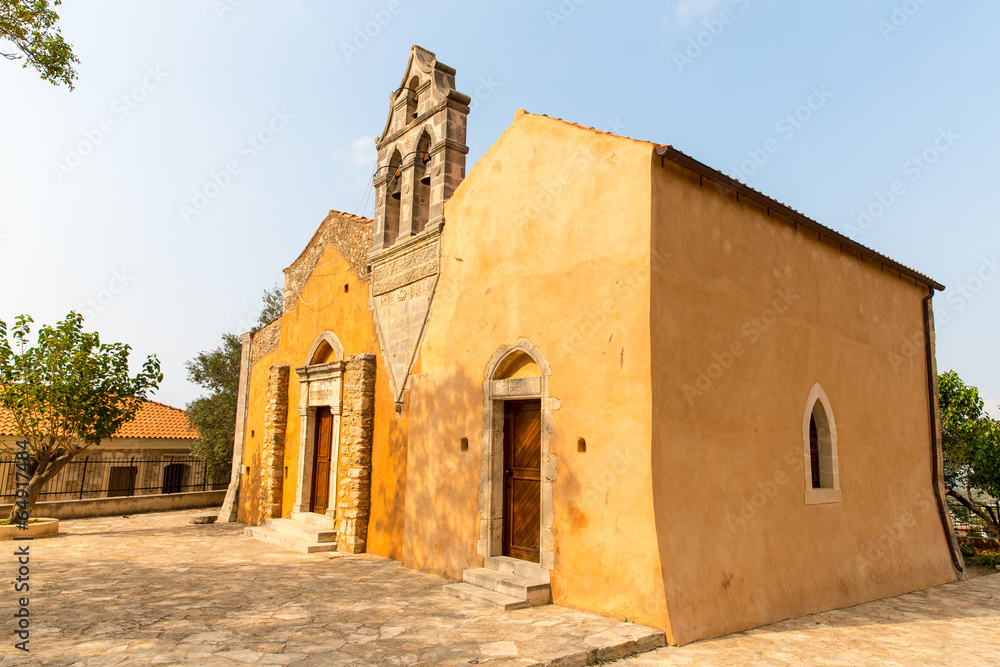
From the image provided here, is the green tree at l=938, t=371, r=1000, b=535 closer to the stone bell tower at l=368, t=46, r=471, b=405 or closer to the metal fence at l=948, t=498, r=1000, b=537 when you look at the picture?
the metal fence at l=948, t=498, r=1000, b=537

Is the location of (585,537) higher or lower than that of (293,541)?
higher

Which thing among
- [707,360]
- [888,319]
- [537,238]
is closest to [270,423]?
[537,238]

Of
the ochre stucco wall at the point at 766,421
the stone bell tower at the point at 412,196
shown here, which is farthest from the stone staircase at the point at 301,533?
the ochre stucco wall at the point at 766,421

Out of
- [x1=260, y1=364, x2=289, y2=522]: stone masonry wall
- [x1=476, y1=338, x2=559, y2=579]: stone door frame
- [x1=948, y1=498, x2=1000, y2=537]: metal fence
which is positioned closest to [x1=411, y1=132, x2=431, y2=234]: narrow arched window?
[x1=476, y1=338, x2=559, y2=579]: stone door frame

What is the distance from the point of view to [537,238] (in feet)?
23.8

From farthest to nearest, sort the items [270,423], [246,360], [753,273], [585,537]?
[246,360] < [270,423] < [753,273] < [585,537]

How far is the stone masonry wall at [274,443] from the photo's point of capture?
12.1 metres

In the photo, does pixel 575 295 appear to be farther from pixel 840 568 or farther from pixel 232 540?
pixel 232 540

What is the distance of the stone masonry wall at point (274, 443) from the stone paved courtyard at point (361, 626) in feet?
11.4

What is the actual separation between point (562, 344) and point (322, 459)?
654 centimetres

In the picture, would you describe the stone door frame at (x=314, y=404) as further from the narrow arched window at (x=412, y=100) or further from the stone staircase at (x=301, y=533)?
the narrow arched window at (x=412, y=100)

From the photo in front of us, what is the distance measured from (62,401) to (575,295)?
9.76 m

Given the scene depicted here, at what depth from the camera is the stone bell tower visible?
9.23 m

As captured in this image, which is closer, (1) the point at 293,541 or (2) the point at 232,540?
(1) the point at 293,541
